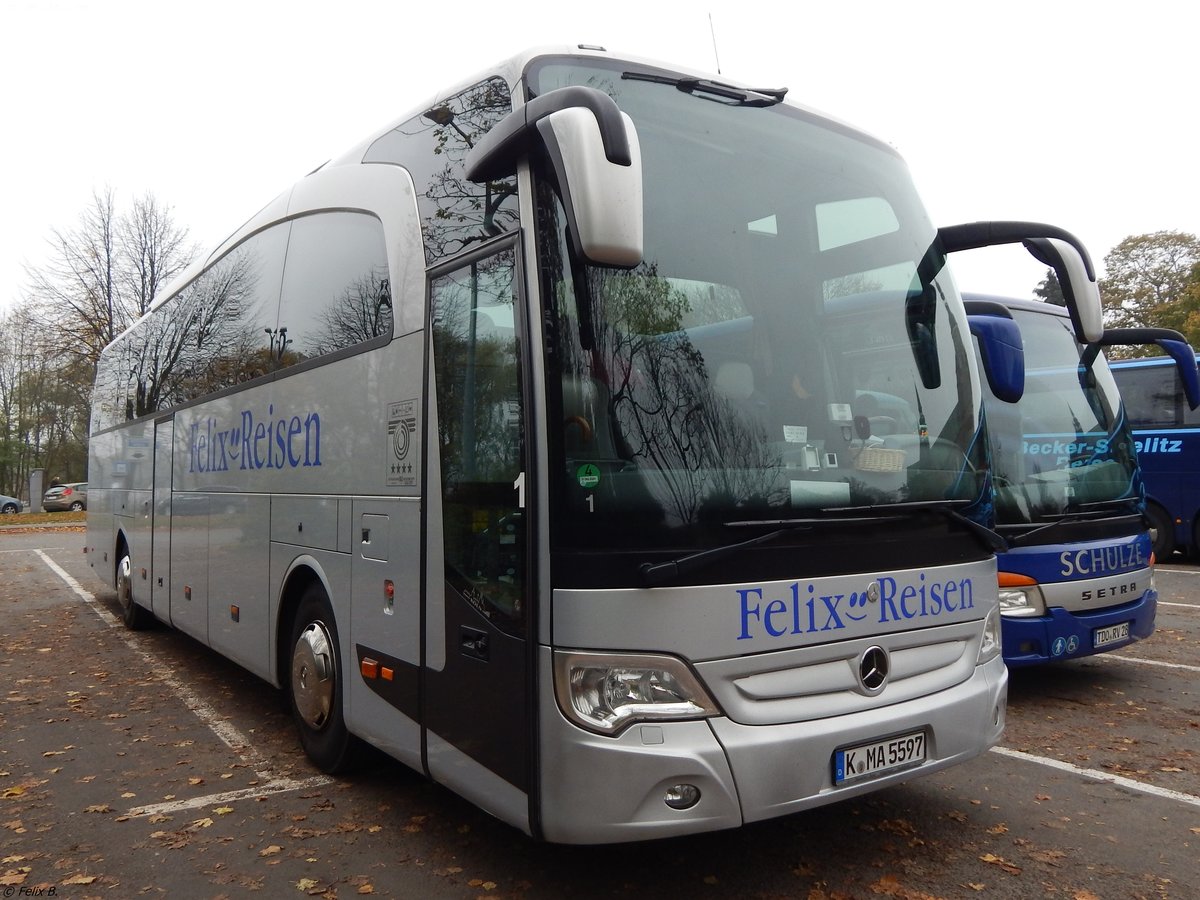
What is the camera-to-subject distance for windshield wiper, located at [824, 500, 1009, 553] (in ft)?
12.5

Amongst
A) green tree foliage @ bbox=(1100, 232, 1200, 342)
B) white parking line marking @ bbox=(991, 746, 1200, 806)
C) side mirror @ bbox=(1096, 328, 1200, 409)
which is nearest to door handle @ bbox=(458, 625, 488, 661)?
white parking line marking @ bbox=(991, 746, 1200, 806)

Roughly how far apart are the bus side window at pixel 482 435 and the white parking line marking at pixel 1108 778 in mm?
3551

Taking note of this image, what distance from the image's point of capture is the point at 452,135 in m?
4.36

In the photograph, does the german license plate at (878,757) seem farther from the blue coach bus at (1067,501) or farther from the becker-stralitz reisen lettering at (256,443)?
the becker-stralitz reisen lettering at (256,443)

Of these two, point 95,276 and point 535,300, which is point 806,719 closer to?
point 535,300

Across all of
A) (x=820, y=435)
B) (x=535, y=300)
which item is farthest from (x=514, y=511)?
(x=820, y=435)

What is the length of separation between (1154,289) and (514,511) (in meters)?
56.7

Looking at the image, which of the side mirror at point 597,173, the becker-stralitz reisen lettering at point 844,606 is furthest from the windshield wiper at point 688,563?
the side mirror at point 597,173

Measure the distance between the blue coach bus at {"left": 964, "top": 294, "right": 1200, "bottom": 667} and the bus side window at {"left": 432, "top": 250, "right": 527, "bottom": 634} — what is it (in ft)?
12.3

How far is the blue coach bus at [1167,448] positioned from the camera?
564 inches

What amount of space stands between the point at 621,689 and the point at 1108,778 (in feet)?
10.9

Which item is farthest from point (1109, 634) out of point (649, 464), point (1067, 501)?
point (649, 464)

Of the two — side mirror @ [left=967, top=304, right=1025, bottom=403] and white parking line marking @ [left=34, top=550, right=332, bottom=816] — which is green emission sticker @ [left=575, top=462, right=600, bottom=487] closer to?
side mirror @ [left=967, top=304, right=1025, bottom=403]

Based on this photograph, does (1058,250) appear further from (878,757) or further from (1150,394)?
(1150,394)
